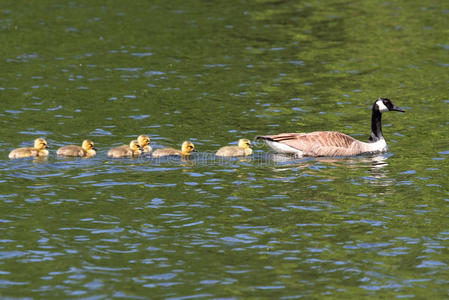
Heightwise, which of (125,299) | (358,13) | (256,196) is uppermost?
(358,13)

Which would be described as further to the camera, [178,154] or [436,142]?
[436,142]

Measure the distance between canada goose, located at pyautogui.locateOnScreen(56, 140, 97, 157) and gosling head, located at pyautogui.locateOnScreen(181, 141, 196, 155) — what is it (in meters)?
2.11

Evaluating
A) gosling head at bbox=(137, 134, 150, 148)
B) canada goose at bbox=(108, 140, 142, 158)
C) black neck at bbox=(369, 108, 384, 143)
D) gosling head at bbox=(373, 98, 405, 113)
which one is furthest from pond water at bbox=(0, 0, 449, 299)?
gosling head at bbox=(373, 98, 405, 113)

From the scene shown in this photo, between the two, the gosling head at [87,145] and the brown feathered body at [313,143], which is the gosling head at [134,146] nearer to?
the gosling head at [87,145]

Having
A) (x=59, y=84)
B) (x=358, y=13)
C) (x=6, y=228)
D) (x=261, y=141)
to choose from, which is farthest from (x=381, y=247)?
(x=358, y=13)

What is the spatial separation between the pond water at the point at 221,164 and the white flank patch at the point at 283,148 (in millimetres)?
238

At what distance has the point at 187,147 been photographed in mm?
18969

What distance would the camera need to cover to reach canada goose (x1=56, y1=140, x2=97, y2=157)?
1852 cm

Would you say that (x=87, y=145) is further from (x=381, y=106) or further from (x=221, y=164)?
(x=381, y=106)

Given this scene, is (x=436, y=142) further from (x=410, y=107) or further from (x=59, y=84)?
(x=59, y=84)

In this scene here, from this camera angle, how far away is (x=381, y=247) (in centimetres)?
1353

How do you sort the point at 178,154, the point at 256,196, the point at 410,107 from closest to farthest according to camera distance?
the point at 256,196 < the point at 178,154 < the point at 410,107

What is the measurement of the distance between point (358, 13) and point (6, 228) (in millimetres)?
27907

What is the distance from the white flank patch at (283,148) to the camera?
64.1ft
